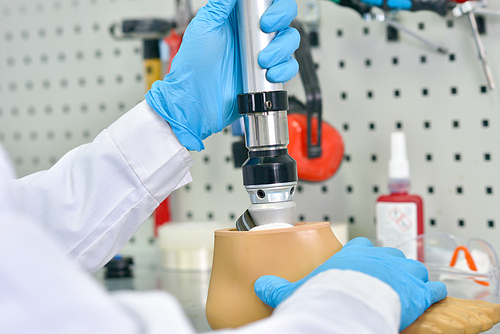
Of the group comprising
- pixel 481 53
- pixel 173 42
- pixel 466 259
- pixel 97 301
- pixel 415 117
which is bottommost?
pixel 466 259

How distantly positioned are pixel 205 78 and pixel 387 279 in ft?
1.29

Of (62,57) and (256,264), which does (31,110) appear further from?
(256,264)

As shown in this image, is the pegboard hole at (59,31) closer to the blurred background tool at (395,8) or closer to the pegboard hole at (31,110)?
the pegboard hole at (31,110)

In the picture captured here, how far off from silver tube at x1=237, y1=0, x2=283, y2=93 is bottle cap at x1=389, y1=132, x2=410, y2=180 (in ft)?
1.35

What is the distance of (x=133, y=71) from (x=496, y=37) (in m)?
0.80

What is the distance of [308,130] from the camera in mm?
912

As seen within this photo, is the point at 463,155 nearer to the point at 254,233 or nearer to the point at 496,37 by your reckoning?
the point at 496,37

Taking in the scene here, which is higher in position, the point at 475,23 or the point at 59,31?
the point at 59,31

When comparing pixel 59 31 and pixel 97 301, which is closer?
pixel 97 301

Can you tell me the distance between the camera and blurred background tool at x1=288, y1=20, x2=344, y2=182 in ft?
2.98

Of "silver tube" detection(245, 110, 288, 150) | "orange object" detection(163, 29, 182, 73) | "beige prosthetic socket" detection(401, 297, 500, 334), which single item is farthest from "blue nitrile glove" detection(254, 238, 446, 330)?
"orange object" detection(163, 29, 182, 73)

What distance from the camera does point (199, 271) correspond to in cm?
104

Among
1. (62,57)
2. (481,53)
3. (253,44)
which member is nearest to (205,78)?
(253,44)

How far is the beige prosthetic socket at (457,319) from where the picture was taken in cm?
45
